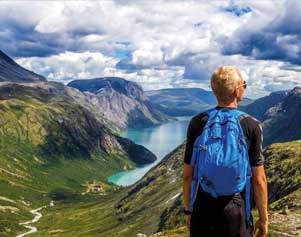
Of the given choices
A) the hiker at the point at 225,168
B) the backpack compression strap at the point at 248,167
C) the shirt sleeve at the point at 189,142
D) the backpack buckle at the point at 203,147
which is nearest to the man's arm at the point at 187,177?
the hiker at the point at 225,168

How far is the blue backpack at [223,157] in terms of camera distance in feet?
40.7

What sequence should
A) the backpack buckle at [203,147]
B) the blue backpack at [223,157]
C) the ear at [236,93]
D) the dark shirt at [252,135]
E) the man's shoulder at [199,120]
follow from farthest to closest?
the ear at [236,93] → the man's shoulder at [199,120] → the dark shirt at [252,135] → the backpack buckle at [203,147] → the blue backpack at [223,157]

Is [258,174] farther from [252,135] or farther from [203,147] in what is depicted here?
[203,147]

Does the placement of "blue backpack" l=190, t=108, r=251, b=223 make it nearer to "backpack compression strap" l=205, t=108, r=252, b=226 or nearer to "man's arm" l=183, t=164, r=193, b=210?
"backpack compression strap" l=205, t=108, r=252, b=226

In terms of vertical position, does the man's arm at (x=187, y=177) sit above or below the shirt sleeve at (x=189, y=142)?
below

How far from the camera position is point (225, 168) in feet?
40.5

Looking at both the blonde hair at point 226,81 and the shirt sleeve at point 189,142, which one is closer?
the blonde hair at point 226,81

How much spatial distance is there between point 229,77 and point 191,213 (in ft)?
13.8

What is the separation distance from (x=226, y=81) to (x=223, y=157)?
2.34m

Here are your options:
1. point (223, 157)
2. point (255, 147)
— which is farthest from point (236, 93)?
point (223, 157)

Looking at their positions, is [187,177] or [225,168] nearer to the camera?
[225,168]

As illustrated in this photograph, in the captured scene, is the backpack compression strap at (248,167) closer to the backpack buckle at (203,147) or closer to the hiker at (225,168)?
the hiker at (225,168)

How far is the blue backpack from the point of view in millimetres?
12406

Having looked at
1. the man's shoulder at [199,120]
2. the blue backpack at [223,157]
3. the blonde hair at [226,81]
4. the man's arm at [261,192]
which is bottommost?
the man's arm at [261,192]
